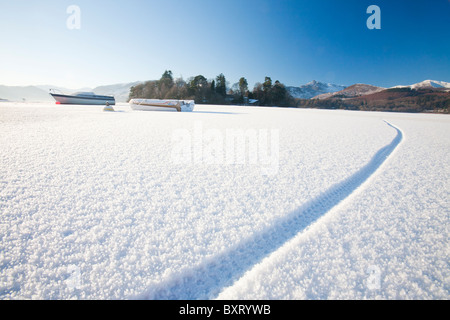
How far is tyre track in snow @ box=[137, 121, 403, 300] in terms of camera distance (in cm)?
110

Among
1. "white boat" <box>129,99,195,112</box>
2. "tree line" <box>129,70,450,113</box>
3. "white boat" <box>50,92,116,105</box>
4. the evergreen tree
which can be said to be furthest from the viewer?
the evergreen tree

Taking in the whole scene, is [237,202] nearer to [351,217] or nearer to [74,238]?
[351,217]

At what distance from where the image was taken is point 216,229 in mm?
1544

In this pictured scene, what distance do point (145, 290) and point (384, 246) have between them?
1734 mm

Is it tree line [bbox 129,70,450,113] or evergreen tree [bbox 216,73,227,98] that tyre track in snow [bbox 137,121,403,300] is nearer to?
tree line [bbox 129,70,450,113]

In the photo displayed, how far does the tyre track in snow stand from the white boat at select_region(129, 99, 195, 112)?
45.2ft

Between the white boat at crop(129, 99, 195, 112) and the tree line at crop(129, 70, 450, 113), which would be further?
the tree line at crop(129, 70, 450, 113)

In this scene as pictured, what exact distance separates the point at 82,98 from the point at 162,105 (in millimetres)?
11655

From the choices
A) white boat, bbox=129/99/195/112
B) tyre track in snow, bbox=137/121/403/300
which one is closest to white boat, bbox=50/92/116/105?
white boat, bbox=129/99/195/112

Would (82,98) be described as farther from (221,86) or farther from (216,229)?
(221,86)

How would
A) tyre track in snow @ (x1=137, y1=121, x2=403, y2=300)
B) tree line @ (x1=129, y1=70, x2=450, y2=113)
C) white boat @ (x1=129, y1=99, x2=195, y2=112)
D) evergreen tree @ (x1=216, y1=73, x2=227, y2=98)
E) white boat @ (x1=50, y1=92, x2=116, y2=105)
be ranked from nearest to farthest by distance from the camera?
tyre track in snow @ (x1=137, y1=121, x2=403, y2=300), white boat @ (x1=129, y1=99, x2=195, y2=112), white boat @ (x1=50, y1=92, x2=116, y2=105), tree line @ (x1=129, y1=70, x2=450, y2=113), evergreen tree @ (x1=216, y1=73, x2=227, y2=98)

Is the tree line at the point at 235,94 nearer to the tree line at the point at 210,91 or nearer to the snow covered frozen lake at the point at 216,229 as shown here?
the tree line at the point at 210,91

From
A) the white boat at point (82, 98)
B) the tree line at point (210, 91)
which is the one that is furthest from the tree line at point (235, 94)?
the white boat at point (82, 98)

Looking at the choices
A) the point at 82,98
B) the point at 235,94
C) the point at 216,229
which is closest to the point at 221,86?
the point at 235,94
